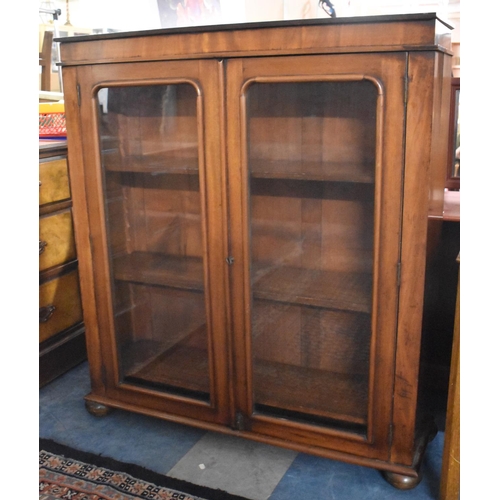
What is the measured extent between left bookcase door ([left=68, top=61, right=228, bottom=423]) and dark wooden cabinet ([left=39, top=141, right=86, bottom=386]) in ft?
1.12

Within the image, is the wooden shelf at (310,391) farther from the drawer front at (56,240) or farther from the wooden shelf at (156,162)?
the drawer front at (56,240)

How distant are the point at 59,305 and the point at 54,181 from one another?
39 cm

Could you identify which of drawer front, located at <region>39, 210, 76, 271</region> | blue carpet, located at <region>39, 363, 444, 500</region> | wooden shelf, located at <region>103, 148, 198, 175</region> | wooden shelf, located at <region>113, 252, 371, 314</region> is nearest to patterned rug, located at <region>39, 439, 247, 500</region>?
blue carpet, located at <region>39, 363, 444, 500</region>

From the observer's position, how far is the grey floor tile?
51.8 inches

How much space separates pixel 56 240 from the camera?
69.7 inches

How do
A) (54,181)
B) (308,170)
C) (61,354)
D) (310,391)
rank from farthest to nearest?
(61,354) → (54,181) → (310,391) → (308,170)

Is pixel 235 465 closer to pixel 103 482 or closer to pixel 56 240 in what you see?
pixel 103 482

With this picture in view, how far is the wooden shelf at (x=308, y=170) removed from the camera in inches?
46.7

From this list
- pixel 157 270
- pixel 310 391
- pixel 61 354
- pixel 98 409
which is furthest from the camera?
pixel 61 354

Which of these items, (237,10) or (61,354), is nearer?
(237,10)

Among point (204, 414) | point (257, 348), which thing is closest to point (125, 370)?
point (204, 414)

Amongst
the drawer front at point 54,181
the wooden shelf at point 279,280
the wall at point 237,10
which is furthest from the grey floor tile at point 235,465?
the wall at point 237,10

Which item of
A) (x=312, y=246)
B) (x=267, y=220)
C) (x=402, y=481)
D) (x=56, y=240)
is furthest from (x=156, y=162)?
(x=402, y=481)
